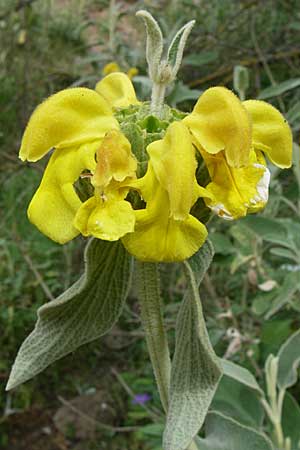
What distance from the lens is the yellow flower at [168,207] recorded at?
1.65 feet

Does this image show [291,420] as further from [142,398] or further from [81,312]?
[142,398]

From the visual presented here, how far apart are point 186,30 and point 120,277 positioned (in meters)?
0.21

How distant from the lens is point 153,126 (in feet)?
1.84

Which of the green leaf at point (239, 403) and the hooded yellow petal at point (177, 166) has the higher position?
the hooded yellow petal at point (177, 166)

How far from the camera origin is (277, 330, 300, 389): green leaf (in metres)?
0.85

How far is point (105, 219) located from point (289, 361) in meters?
0.45

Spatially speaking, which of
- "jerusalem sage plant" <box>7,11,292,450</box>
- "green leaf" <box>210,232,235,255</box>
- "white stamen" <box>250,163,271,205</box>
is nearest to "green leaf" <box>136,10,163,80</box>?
"jerusalem sage plant" <box>7,11,292,450</box>

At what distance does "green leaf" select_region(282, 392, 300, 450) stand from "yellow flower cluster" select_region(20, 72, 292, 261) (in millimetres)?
444

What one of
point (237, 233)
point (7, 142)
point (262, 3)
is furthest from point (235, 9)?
point (237, 233)

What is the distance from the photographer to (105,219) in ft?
1.64

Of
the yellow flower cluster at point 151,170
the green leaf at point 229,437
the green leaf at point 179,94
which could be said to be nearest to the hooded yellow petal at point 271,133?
the yellow flower cluster at point 151,170

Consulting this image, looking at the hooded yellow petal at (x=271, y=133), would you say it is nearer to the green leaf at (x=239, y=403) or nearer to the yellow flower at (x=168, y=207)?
the yellow flower at (x=168, y=207)

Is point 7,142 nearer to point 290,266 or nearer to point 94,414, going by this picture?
point 94,414

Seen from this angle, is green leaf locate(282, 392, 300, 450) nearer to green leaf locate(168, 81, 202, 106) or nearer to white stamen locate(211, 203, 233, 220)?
white stamen locate(211, 203, 233, 220)
